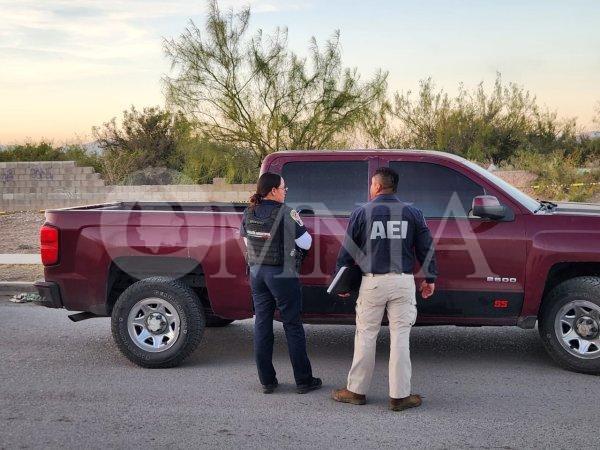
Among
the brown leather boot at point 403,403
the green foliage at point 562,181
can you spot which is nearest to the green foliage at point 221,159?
the green foliage at point 562,181

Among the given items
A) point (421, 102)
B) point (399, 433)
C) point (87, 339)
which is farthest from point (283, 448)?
point (421, 102)

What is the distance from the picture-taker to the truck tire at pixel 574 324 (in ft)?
23.5

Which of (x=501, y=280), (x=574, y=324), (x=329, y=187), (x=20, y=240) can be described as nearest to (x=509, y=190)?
A: (x=501, y=280)

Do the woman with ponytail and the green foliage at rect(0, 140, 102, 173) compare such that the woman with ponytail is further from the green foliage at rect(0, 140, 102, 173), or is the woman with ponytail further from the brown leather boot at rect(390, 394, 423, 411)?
the green foliage at rect(0, 140, 102, 173)

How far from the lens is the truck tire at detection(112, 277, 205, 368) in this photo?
7.57 meters

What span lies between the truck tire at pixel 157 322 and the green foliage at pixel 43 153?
117 feet

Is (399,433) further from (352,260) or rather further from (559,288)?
(559,288)

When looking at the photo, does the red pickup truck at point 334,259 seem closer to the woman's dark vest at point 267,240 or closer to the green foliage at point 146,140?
the woman's dark vest at point 267,240

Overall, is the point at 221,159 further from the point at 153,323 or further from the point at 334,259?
the point at 334,259

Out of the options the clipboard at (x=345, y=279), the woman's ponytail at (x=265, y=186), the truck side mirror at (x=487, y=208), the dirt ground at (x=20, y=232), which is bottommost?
the dirt ground at (x=20, y=232)

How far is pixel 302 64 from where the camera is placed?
30953 millimetres

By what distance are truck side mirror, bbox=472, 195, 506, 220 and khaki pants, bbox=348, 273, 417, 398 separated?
1195 mm

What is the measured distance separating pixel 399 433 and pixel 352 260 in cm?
132

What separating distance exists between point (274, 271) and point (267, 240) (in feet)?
0.79
